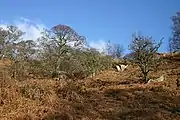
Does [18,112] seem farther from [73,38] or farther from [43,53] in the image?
[73,38]

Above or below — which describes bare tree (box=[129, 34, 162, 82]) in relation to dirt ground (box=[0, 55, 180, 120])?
above

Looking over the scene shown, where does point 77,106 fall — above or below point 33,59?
below

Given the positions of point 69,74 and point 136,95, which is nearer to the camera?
point 136,95

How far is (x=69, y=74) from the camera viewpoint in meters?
43.1

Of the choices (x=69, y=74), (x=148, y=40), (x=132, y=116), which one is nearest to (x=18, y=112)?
(x=132, y=116)

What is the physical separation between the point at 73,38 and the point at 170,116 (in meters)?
31.3

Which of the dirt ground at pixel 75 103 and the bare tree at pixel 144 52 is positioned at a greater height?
the bare tree at pixel 144 52

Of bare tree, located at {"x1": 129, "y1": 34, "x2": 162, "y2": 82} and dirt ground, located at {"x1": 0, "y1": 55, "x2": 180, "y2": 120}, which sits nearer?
dirt ground, located at {"x1": 0, "y1": 55, "x2": 180, "y2": 120}

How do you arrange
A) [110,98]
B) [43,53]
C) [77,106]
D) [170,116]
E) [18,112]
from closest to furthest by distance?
1. [18,112]
2. [170,116]
3. [77,106]
4. [110,98]
5. [43,53]

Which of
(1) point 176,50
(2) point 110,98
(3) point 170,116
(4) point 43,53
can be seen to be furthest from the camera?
(1) point 176,50

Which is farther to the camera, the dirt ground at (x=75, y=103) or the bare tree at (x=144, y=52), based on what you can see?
the bare tree at (x=144, y=52)

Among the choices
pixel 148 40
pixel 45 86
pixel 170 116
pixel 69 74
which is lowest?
pixel 170 116

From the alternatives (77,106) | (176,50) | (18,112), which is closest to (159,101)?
(77,106)

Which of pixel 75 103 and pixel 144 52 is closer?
pixel 75 103
